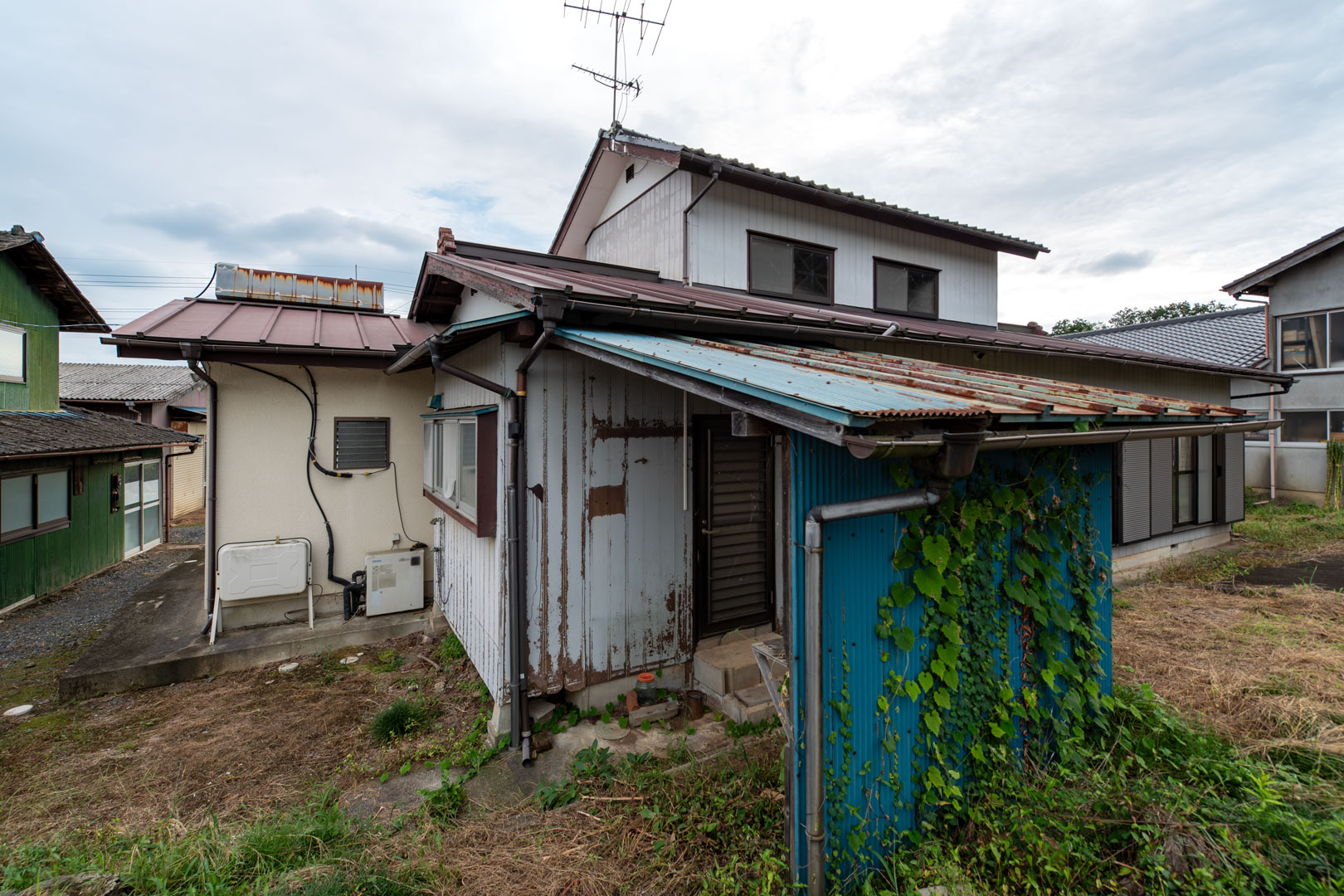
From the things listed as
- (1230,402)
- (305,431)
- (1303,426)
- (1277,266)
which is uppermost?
(1277,266)

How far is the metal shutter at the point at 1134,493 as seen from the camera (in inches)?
272

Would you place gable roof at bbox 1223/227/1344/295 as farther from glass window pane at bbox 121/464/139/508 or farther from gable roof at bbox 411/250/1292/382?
glass window pane at bbox 121/464/139/508

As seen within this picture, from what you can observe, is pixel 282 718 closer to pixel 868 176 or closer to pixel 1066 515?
pixel 1066 515

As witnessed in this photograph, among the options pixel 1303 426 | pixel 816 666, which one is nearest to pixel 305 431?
pixel 816 666

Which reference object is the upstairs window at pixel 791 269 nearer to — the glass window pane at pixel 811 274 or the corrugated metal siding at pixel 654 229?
the glass window pane at pixel 811 274

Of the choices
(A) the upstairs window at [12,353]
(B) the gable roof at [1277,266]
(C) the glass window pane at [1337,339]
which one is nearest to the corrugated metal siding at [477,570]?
(A) the upstairs window at [12,353]

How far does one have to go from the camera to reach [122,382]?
1538 centimetres

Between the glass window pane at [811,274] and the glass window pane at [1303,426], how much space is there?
40.4ft

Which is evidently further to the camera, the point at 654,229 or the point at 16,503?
the point at 16,503

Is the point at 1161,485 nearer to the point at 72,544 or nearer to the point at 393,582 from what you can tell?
the point at 393,582

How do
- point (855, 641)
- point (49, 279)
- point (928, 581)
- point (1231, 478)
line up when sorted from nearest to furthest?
1. point (855, 641)
2. point (928, 581)
3. point (1231, 478)
4. point (49, 279)

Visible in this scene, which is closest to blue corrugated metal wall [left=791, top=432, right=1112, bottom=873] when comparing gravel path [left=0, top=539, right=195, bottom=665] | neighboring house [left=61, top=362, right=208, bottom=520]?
gravel path [left=0, top=539, right=195, bottom=665]

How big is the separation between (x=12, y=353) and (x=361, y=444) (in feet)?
27.8

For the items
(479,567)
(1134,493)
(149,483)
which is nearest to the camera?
(479,567)
